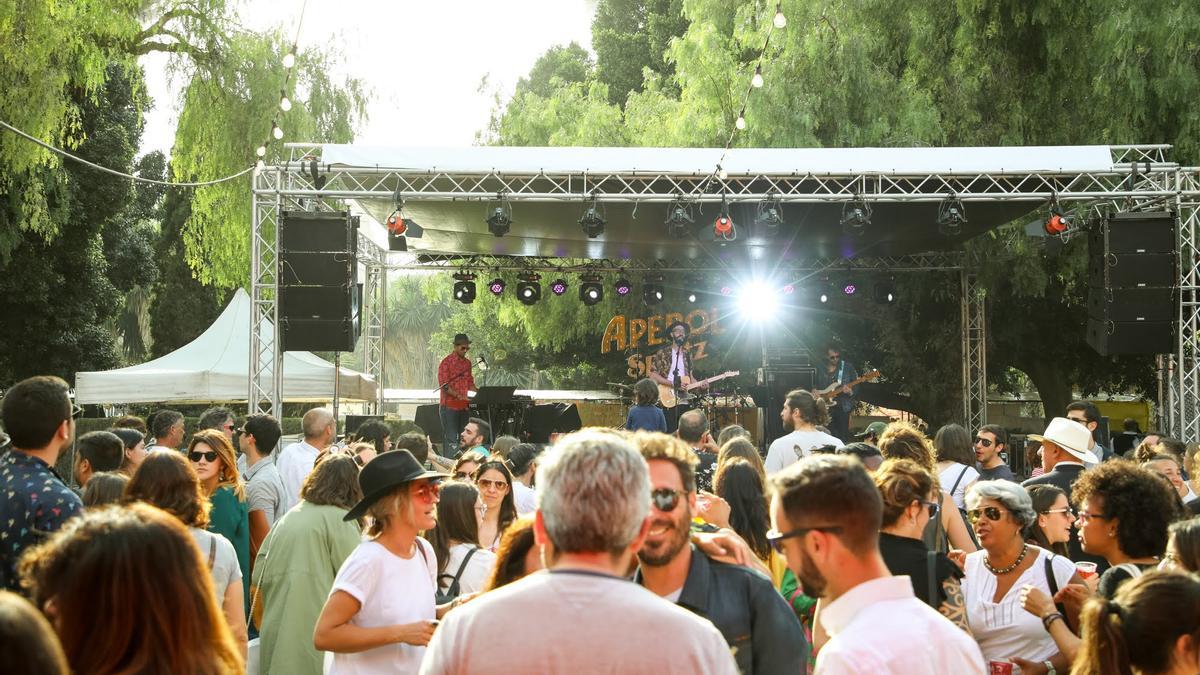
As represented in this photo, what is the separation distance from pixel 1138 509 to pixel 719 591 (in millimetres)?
2162

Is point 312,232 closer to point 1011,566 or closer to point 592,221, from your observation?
point 592,221

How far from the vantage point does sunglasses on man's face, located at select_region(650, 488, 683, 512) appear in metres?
2.95

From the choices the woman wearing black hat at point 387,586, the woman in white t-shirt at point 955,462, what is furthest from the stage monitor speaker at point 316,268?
the woman wearing black hat at point 387,586

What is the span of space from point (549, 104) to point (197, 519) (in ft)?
66.9

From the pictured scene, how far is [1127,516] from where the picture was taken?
4.32 metres

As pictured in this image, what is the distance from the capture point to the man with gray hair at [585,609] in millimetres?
2248

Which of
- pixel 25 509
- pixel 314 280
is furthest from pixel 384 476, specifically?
pixel 314 280

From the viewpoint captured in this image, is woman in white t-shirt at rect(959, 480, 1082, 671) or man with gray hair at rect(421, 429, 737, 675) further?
woman in white t-shirt at rect(959, 480, 1082, 671)

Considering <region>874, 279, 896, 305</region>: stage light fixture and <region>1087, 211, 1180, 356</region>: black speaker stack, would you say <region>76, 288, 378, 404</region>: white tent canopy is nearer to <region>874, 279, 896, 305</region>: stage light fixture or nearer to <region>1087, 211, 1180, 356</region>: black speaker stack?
Result: <region>874, 279, 896, 305</region>: stage light fixture

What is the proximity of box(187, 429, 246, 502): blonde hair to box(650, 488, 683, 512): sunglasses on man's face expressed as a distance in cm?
341

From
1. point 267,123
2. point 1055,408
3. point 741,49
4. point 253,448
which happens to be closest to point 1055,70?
point 741,49

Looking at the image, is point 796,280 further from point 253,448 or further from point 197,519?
point 197,519

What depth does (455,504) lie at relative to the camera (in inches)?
190

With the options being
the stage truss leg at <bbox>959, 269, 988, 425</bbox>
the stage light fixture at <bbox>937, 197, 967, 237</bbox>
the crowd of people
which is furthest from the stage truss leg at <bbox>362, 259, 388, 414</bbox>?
the crowd of people
